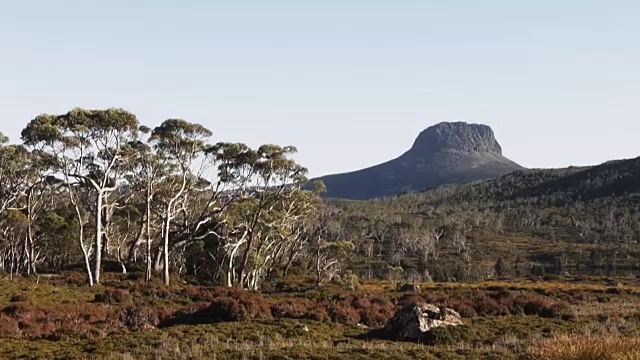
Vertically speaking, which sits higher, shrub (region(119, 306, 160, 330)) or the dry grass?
the dry grass

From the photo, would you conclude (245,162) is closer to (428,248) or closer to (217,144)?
(217,144)

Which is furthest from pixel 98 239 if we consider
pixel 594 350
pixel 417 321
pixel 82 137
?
pixel 594 350

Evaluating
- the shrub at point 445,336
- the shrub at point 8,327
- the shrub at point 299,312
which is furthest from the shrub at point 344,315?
the shrub at point 8,327

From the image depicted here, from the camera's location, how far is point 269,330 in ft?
68.9

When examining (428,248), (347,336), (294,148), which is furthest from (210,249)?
(428,248)

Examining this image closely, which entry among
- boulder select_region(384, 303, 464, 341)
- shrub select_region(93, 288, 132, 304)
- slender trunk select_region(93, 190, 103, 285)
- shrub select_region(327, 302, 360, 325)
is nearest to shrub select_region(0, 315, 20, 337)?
shrub select_region(93, 288, 132, 304)

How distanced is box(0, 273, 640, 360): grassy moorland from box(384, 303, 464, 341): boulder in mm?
574

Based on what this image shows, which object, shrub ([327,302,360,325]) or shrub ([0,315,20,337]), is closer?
shrub ([0,315,20,337])

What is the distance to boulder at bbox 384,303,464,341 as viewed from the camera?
1972 centimetres

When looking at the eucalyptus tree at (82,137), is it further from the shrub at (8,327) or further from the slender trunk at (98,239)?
the shrub at (8,327)

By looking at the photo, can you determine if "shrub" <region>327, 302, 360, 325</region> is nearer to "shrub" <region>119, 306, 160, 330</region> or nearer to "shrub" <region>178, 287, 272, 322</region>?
"shrub" <region>178, 287, 272, 322</region>

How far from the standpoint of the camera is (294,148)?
5047cm

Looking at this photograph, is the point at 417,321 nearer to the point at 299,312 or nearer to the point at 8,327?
the point at 299,312

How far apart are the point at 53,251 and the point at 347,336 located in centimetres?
5146
